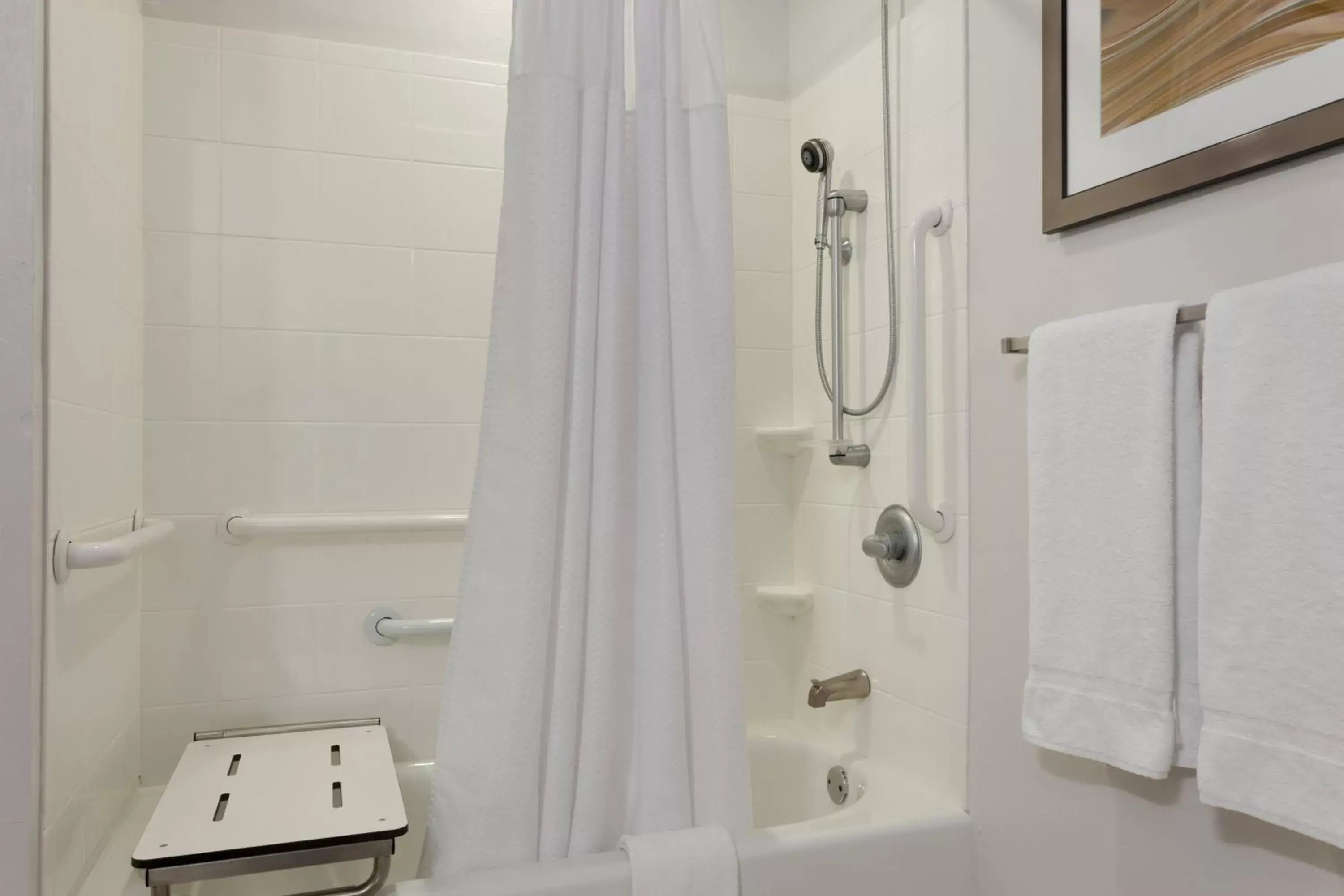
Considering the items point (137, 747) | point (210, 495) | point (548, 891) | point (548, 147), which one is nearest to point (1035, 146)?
point (548, 147)

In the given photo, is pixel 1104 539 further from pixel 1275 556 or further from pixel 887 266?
pixel 887 266

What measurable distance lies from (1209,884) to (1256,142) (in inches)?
37.6

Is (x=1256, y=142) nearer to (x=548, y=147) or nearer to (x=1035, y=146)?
(x=1035, y=146)

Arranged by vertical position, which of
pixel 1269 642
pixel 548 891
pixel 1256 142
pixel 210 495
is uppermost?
pixel 1256 142

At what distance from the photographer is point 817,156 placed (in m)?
2.03

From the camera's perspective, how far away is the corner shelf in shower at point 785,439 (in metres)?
2.20

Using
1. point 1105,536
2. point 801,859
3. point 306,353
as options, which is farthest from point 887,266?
point 306,353

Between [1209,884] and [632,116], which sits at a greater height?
[632,116]

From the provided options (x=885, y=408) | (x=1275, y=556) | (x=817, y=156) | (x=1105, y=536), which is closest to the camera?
(x=1275, y=556)

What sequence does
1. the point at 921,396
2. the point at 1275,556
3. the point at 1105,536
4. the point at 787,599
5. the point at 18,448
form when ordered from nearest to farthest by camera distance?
the point at 1275,556 → the point at 18,448 → the point at 1105,536 → the point at 921,396 → the point at 787,599

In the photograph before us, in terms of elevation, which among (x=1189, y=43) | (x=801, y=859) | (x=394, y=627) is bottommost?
(x=801, y=859)

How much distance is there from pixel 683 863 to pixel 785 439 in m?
1.08

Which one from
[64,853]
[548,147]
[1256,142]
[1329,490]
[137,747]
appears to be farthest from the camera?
[137,747]

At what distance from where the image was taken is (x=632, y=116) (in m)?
1.47
